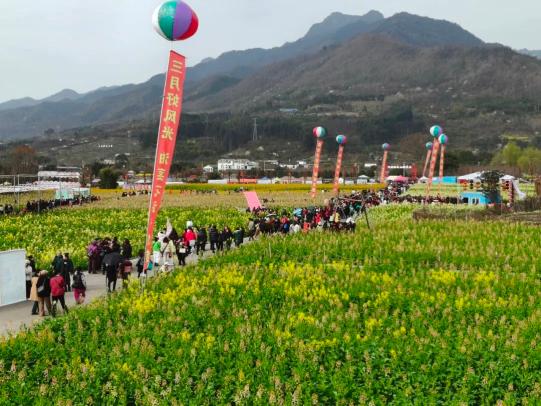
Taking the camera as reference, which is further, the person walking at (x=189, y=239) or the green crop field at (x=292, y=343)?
the person walking at (x=189, y=239)

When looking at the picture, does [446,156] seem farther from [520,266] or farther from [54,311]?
[54,311]

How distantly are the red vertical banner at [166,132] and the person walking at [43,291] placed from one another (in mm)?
2487

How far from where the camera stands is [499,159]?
126750 mm

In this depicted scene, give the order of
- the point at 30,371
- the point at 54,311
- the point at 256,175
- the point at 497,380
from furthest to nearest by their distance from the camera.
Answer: the point at 256,175, the point at 54,311, the point at 30,371, the point at 497,380

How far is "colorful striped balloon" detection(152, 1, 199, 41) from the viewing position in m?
16.3

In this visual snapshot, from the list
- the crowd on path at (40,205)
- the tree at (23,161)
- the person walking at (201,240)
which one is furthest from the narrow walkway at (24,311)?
the tree at (23,161)

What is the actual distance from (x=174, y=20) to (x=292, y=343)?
959cm

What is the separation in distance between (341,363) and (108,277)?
10386 millimetres

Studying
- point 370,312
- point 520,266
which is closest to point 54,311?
point 370,312

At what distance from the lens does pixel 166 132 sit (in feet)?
52.4

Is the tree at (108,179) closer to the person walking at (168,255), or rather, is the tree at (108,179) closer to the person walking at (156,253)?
the person walking at (156,253)

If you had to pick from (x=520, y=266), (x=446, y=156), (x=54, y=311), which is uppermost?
(x=446, y=156)

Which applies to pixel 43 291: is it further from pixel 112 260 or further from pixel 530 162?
pixel 530 162

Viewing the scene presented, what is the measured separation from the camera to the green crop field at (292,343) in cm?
927
